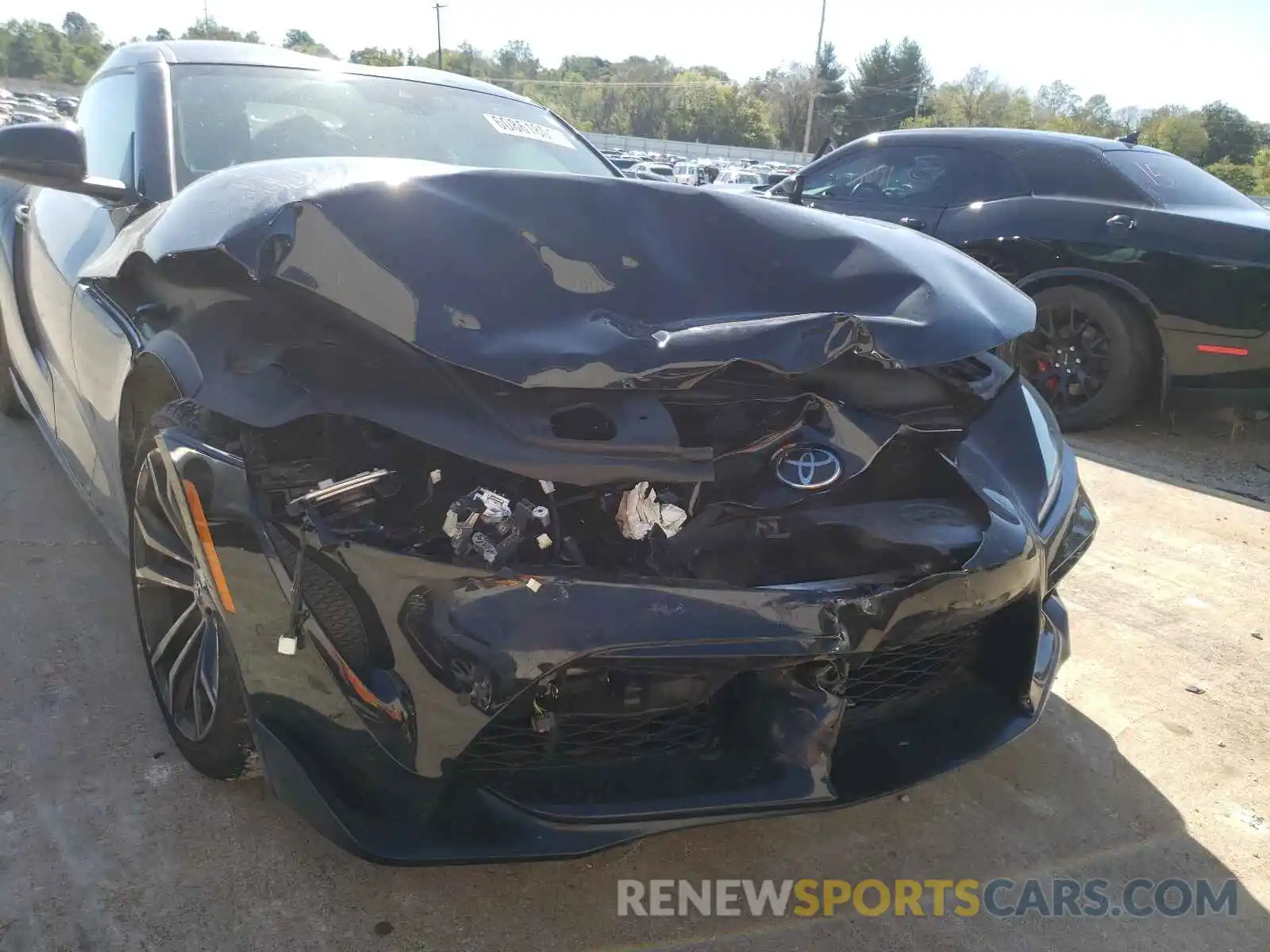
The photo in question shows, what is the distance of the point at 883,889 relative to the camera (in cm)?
193

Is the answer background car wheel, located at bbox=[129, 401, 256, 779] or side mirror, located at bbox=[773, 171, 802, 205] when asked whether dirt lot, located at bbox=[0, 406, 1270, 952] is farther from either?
side mirror, located at bbox=[773, 171, 802, 205]

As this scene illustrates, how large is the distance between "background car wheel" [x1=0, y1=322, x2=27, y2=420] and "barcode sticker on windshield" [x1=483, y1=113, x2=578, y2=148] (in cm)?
235

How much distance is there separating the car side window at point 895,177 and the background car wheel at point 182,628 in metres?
5.11

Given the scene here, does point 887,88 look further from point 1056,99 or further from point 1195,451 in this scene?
point 1195,451

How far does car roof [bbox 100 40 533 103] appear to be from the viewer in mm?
2908

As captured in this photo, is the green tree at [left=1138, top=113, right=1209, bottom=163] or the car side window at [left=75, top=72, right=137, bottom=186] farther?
the green tree at [left=1138, top=113, right=1209, bottom=163]

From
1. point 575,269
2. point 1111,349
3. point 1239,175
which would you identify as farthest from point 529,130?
point 1239,175

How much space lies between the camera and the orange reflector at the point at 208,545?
169 cm

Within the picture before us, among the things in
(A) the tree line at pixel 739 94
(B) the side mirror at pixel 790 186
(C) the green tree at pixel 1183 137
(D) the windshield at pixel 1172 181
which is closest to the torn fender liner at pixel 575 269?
(D) the windshield at pixel 1172 181

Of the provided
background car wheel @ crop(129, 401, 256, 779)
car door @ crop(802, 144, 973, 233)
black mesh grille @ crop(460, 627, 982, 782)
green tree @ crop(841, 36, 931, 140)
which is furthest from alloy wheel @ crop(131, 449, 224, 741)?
green tree @ crop(841, 36, 931, 140)

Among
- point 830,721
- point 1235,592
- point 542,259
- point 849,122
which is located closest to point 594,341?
point 542,259

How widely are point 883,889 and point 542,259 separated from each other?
4.88ft

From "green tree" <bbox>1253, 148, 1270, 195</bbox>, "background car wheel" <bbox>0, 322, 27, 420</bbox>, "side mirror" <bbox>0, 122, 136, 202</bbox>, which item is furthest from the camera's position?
"green tree" <bbox>1253, 148, 1270, 195</bbox>

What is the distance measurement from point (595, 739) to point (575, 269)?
3.06 ft
